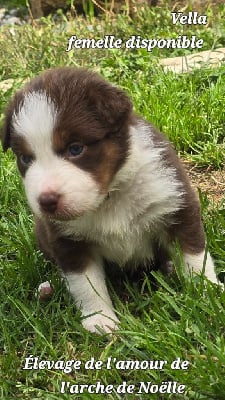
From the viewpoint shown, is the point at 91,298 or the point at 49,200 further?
the point at 91,298

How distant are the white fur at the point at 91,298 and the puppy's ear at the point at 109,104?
36.3 inches

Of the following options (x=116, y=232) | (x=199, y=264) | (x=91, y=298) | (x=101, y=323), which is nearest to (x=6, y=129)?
(x=116, y=232)

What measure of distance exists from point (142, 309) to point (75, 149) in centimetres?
111

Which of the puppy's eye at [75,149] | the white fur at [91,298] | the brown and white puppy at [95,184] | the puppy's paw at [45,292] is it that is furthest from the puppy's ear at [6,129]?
the puppy's paw at [45,292]

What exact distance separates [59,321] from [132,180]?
3.17ft

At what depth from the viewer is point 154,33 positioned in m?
9.55

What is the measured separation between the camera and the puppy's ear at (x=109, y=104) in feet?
11.7

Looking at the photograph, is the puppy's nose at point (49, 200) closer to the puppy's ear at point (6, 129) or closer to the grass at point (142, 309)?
the puppy's ear at point (6, 129)

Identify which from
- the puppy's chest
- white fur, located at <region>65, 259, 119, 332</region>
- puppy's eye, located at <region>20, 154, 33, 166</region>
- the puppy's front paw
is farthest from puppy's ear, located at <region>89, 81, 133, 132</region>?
the puppy's front paw

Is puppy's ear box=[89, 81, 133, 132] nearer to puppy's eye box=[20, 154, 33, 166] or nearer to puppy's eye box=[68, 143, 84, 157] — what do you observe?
puppy's eye box=[68, 143, 84, 157]

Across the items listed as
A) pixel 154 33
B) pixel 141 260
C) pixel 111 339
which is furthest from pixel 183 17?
pixel 111 339

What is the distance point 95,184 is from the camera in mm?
3531

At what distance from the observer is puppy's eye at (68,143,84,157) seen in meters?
3.45

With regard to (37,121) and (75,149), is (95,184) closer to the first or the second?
(75,149)
